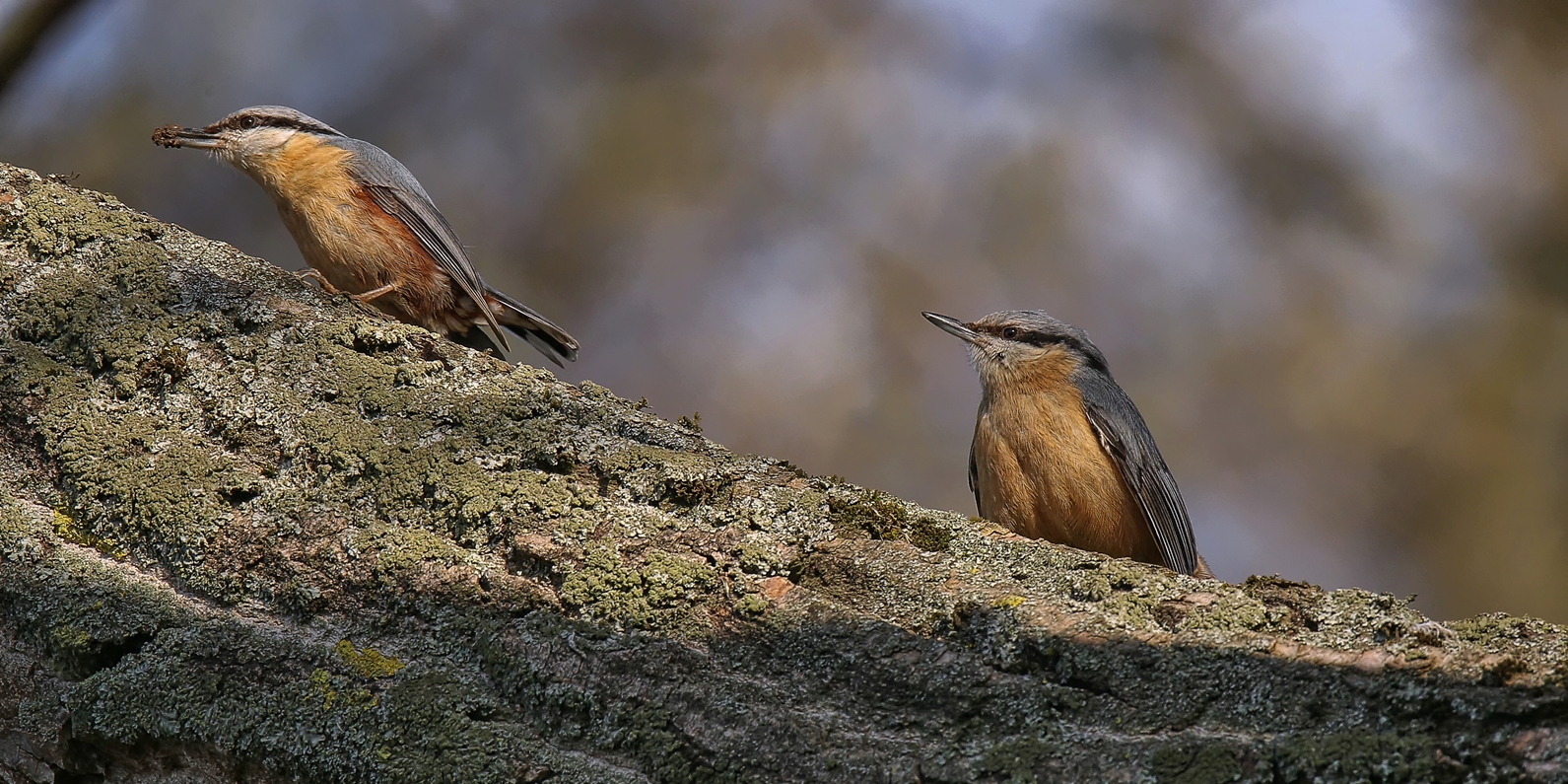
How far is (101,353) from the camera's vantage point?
7.72ft

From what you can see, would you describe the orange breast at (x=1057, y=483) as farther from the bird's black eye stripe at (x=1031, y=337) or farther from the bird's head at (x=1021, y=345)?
the bird's black eye stripe at (x=1031, y=337)

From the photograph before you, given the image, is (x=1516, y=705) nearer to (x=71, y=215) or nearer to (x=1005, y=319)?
(x=71, y=215)

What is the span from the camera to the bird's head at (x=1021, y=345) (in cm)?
437

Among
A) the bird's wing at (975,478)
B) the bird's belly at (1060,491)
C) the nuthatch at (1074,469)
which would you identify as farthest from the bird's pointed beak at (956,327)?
the bird's belly at (1060,491)

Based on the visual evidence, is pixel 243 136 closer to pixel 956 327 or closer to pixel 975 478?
pixel 956 327

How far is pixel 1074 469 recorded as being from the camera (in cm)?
384

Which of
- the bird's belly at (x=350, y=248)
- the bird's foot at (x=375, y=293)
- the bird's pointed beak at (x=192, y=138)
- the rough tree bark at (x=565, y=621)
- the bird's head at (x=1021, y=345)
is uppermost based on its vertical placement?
the bird's head at (x=1021, y=345)

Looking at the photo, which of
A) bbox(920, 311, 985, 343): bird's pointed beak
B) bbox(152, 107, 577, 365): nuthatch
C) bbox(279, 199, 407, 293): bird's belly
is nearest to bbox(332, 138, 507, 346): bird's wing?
bbox(152, 107, 577, 365): nuthatch

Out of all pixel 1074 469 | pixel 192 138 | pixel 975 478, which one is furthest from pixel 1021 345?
pixel 192 138

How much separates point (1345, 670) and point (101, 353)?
2.32 metres

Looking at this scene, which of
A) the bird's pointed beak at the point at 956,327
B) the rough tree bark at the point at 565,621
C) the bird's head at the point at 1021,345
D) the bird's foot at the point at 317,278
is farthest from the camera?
the bird's pointed beak at the point at 956,327

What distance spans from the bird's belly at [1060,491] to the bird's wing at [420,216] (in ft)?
7.13

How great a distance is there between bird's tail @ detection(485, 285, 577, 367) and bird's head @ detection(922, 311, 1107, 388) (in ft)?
5.14

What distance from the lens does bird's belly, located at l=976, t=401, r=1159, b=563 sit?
149 inches
